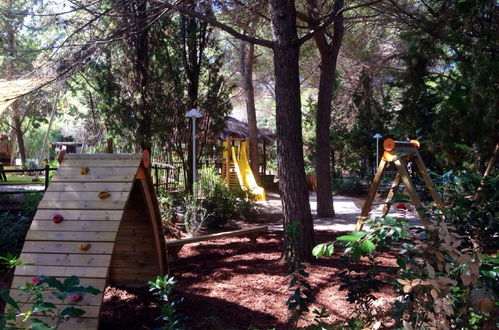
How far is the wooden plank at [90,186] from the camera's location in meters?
3.67

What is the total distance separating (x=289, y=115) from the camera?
5477 mm

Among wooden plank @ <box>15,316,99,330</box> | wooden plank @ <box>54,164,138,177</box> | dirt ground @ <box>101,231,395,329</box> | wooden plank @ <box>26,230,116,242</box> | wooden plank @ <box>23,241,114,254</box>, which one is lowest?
dirt ground @ <box>101,231,395,329</box>

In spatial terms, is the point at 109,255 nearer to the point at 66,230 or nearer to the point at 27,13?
the point at 66,230

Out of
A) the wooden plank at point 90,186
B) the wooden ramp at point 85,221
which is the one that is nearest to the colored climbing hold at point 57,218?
the wooden ramp at point 85,221

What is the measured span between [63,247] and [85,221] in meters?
0.24

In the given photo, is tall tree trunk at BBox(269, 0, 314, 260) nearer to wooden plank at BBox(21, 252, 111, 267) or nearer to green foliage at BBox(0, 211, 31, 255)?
wooden plank at BBox(21, 252, 111, 267)

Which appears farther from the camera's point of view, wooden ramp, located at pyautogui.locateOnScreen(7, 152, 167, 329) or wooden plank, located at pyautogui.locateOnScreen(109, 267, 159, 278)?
wooden plank, located at pyautogui.locateOnScreen(109, 267, 159, 278)

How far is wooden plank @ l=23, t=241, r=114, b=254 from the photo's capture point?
336 cm

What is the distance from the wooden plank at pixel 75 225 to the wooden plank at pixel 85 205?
0.12 meters

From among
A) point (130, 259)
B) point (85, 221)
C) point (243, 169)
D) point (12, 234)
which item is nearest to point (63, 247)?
point (85, 221)

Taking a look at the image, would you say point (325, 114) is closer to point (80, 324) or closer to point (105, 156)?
point (105, 156)

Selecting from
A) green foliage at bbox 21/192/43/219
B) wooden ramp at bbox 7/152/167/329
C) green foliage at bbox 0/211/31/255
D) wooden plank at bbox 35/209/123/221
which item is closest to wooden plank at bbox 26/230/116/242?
wooden ramp at bbox 7/152/167/329

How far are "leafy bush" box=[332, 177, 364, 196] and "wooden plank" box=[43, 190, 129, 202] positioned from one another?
16.0 m

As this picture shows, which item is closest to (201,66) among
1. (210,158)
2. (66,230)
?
(210,158)
